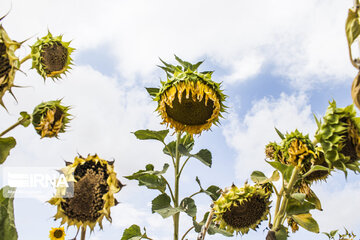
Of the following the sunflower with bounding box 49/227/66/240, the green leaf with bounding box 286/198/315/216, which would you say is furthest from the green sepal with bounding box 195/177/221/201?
the sunflower with bounding box 49/227/66/240

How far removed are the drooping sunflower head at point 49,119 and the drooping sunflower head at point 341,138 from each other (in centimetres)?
150

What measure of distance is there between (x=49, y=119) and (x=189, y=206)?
1144 millimetres

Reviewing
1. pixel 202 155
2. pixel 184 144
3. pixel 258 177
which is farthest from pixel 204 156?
pixel 258 177

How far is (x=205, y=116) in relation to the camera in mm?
2721

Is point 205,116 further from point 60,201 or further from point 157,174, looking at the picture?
point 60,201

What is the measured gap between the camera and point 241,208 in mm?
1946

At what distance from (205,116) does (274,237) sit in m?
1.11

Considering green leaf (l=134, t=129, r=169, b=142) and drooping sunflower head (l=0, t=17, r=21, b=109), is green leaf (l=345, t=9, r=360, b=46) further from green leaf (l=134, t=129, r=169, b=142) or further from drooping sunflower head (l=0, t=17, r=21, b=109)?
green leaf (l=134, t=129, r=169, b=142)

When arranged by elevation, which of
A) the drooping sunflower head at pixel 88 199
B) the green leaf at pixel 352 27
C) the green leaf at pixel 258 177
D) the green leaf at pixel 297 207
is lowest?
the drooping sunflower head at pixel 88 199

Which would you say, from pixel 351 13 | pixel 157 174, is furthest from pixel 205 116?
pixel 351 13

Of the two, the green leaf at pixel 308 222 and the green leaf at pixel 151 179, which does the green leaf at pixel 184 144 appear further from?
the green leaf at pixel 308 222

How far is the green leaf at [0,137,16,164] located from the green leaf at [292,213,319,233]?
1.54 m

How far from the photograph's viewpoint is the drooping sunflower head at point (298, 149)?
1850 millimetres

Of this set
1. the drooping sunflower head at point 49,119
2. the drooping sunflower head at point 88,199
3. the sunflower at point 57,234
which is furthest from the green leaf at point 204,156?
the drooping sunflower head at point 88,199
